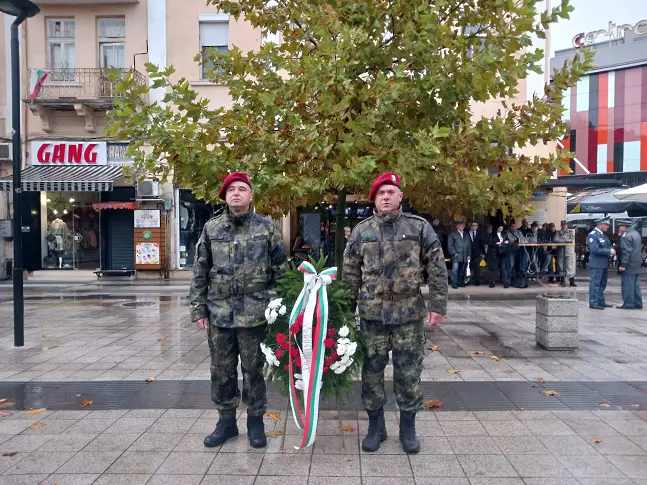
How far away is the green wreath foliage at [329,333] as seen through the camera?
3.98 metres

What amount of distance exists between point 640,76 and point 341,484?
50.3 metres

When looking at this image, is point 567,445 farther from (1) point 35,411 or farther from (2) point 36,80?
(2) point 36,80

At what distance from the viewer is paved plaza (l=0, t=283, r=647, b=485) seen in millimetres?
3646

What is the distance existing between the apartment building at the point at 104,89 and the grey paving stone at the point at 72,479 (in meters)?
13.9

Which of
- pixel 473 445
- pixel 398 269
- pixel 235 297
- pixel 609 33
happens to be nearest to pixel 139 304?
pixel 235 297

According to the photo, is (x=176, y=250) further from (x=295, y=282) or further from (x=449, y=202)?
(x=295, y=282)


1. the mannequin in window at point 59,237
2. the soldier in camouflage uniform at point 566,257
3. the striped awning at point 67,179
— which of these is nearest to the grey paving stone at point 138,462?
the striped awning at point 67,179

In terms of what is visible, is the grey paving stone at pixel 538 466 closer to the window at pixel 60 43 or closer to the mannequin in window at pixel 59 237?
the mannequin in window at pixel 59 237

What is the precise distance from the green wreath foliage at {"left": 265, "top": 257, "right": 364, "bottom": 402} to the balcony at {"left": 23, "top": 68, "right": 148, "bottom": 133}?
14952 millimetres

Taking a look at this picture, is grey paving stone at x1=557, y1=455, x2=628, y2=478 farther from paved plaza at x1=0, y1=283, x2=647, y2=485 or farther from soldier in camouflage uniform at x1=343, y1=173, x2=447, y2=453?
soldier in camouflage uniform at x1=343, y1=173, x2=447, y2=453

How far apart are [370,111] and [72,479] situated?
3790 mm

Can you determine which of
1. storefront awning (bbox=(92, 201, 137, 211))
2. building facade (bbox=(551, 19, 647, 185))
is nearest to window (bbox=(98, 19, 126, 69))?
storefront awning (bbox=(92, 201, 137, 211))

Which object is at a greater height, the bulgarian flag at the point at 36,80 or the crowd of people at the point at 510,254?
the bulgarian flag at the point at 36,80

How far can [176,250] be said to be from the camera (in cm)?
1781
